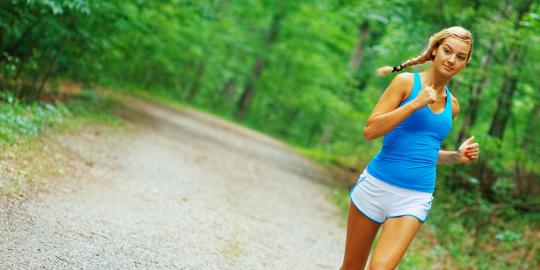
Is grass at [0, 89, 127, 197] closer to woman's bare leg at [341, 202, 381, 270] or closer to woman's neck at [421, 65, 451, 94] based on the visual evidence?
woman's bare leg at [341, 202, 381, 270]

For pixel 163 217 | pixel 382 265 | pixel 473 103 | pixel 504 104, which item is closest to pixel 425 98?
pixel 382 265

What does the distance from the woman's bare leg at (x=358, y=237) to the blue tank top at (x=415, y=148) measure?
268mm

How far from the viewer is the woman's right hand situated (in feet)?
10.1

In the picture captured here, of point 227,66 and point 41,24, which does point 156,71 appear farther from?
point 41,24

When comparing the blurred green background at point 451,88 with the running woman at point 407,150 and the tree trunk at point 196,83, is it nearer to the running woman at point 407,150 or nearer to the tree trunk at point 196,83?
the running woman at point 407,150

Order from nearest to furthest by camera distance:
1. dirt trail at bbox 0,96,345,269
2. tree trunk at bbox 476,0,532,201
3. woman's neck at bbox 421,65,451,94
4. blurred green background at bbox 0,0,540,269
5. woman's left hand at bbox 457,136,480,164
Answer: woman's neck at bbox 421,65,451,94 < woman's left hand at bbox 457,136,480,164 < dirt trail at bbox 0,96,345,269 < blurred green background at bbox 0,0,540,269 < tree trunk at bbox 476,0,532,201

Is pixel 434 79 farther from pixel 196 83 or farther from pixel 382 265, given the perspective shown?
pixel 196 83

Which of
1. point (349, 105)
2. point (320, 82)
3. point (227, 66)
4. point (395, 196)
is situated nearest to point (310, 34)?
point (320, 82)

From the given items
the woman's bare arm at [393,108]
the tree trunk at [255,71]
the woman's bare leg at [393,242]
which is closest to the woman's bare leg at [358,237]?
the woman's bare leg at [393,242]

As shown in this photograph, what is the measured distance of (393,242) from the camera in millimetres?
3242

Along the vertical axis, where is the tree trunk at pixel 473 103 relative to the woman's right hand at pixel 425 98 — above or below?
below

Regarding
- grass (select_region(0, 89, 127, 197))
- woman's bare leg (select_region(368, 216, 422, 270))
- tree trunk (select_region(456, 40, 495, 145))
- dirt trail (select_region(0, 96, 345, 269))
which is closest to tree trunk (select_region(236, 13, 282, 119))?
dirt trail (select_region(0, 96, 345, 269))

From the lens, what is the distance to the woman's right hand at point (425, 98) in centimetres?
307

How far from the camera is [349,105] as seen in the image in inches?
766
